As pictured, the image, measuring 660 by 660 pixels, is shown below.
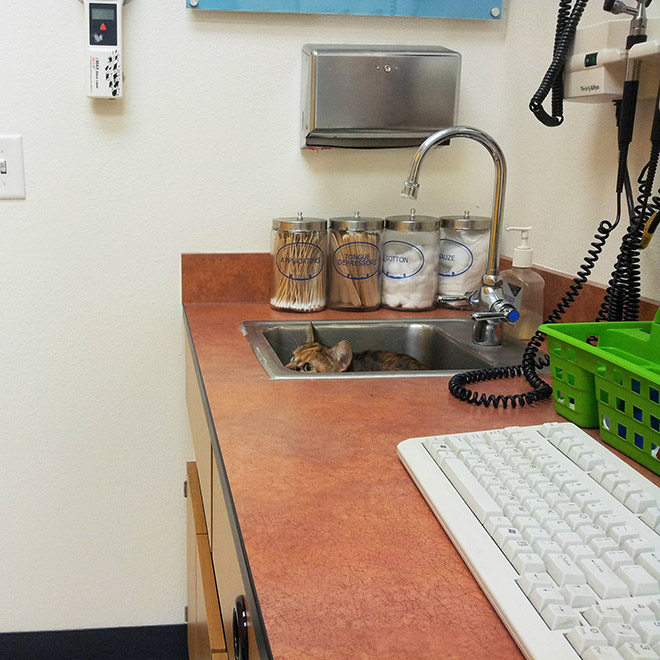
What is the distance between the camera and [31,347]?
64.2 inches

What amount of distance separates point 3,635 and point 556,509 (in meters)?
1.58

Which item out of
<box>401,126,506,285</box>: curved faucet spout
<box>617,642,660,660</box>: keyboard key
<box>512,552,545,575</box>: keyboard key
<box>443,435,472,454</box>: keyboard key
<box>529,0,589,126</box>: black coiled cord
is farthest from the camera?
<box>401,126,506,285</box>: curved faucet spout

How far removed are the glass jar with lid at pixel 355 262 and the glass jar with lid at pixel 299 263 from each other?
26mm

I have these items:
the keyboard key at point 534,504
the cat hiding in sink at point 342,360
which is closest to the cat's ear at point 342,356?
the cat hiding in sink at point 342,360

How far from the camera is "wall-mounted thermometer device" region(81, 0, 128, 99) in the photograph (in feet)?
4.83

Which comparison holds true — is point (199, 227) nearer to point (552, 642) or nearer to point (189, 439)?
point (189, 439)

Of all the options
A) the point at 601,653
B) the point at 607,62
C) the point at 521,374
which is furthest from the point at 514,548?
the point at 607,62

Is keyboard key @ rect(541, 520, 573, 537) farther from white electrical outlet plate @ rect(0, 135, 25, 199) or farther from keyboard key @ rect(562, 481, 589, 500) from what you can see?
white electrical outlet plate @ rect(0, 135, 25, 199)

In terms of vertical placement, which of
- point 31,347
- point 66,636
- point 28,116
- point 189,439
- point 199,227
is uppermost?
point 28,116

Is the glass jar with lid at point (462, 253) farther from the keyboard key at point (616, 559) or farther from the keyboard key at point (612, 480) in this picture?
the keyboard key at point (616, 559)

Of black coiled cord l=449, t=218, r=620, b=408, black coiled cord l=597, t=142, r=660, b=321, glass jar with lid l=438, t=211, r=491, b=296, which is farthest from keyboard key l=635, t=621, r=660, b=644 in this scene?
glass jar with lid l=438, t=211, r=491, b=296

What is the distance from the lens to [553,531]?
22.5 inches

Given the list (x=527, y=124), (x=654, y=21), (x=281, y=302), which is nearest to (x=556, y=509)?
(x=654, y=21)

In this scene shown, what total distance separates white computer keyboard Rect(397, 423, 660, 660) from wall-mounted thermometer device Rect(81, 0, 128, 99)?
3.50 ft
